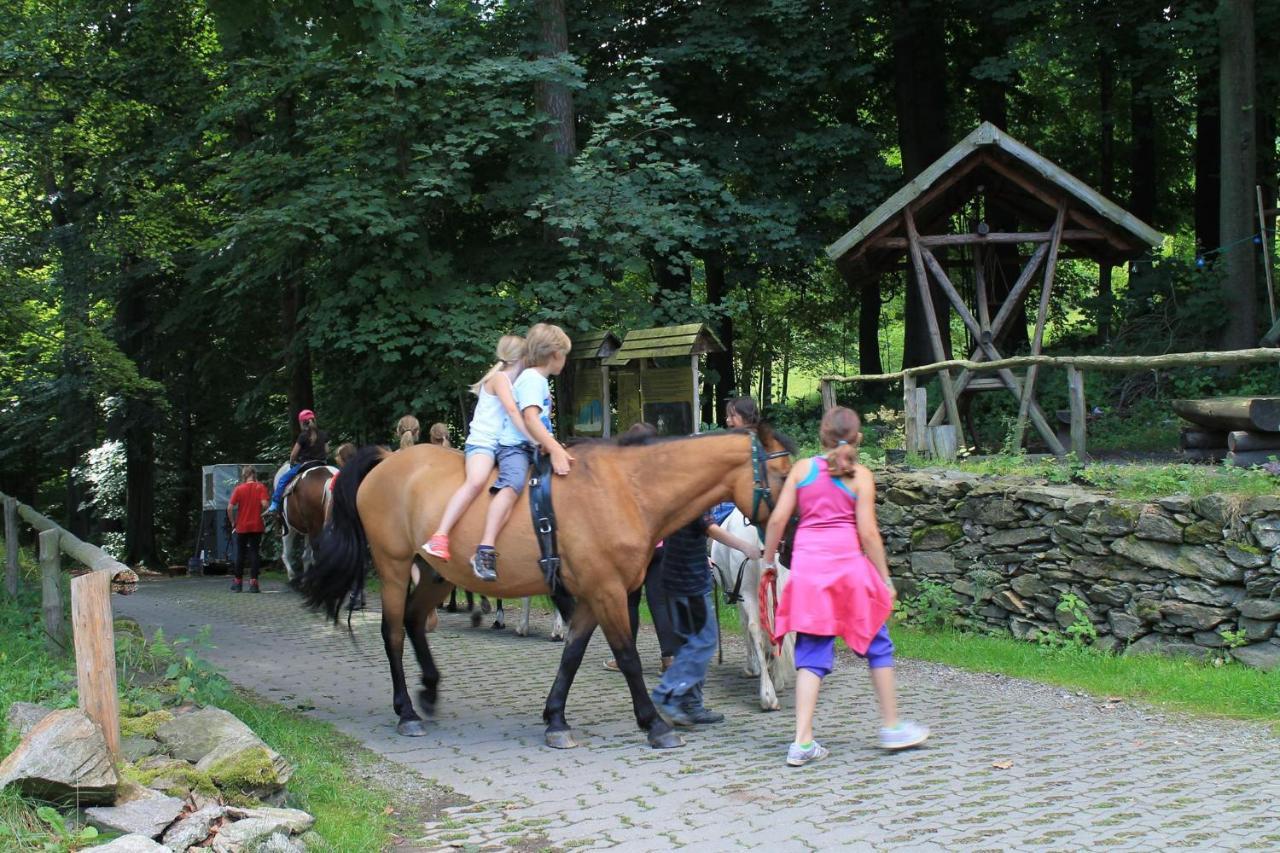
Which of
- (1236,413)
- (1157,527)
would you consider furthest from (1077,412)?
(1157,527)

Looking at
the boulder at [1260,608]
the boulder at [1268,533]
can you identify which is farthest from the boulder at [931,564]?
the boulder at [1268,533]

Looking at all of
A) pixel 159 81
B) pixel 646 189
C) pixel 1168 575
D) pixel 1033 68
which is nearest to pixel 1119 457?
pixel 1168 575

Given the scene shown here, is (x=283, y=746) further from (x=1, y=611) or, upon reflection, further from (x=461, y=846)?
(x=1, y=611)

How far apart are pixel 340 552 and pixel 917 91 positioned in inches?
715

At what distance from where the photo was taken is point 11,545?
12.5 m

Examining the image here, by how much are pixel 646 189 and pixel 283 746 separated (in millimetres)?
11800

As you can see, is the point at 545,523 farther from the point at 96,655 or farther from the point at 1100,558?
the point at 1100,558

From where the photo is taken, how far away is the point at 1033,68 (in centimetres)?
2020

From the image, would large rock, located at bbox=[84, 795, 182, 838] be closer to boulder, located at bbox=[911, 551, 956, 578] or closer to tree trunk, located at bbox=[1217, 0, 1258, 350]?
boulder, located at bbox=[911, 551, 956, 578]

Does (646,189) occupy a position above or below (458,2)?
below

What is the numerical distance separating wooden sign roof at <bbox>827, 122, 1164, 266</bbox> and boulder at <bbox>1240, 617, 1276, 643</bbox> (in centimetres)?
675

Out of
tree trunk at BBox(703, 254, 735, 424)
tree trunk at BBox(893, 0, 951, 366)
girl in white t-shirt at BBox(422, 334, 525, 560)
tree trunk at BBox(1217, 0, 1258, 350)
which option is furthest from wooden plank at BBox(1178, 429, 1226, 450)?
tree trunk at BBox(893, 0, 951, 366)

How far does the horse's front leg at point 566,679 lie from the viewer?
280 inches

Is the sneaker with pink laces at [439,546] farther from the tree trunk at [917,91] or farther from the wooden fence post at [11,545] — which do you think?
the tree trunk at [917,91]
